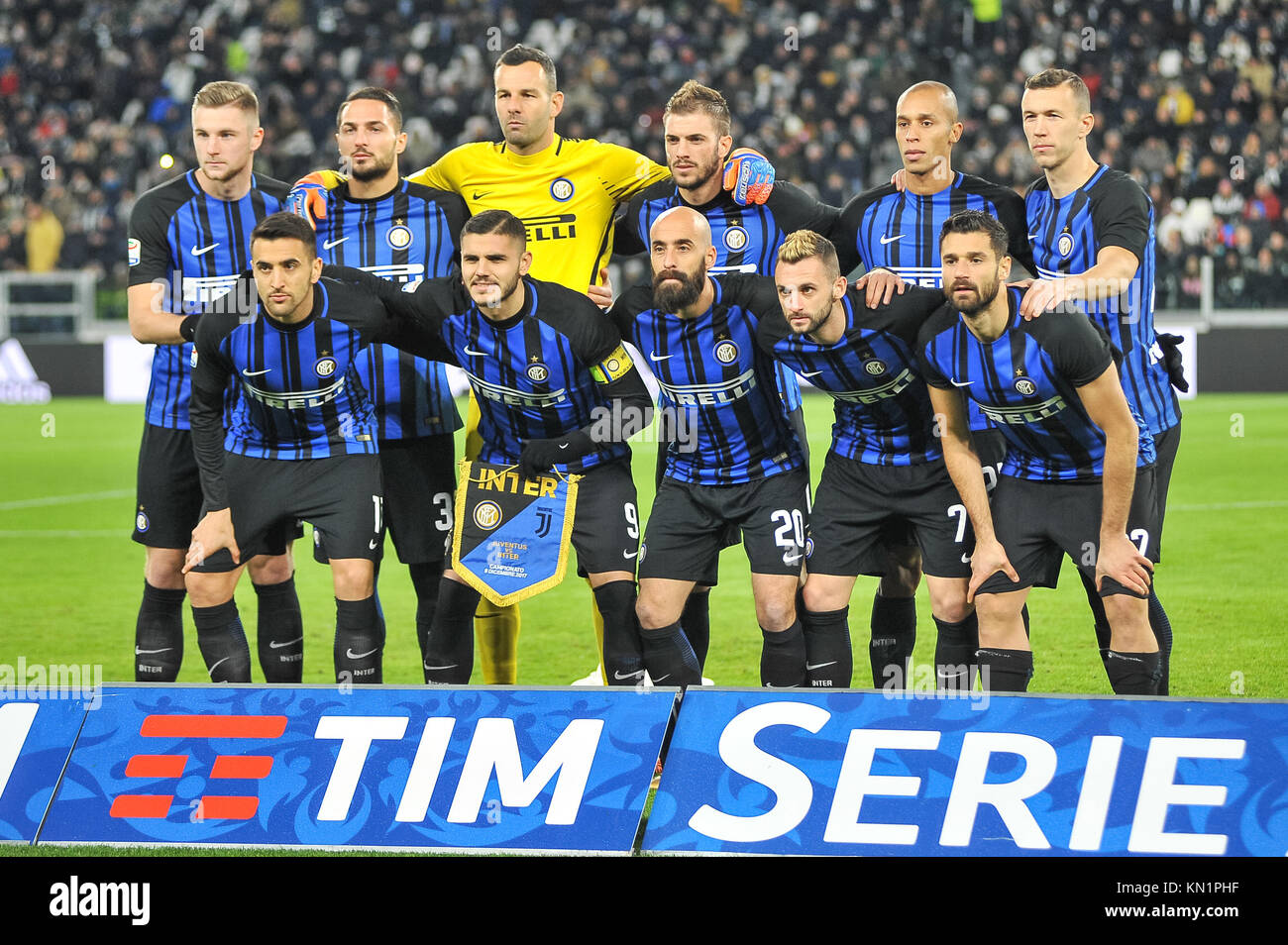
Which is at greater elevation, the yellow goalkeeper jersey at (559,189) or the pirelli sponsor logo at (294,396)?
the yellow goalkeeper jersey at (559,189)

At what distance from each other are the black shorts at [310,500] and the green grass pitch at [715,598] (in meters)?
1.33

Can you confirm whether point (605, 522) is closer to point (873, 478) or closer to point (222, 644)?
point (873, 478)

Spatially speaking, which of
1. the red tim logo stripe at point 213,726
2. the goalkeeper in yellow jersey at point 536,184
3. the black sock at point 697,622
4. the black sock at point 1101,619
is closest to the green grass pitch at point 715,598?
the black sock at point 1101,619

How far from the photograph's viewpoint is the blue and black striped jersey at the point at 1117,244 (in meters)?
4.66

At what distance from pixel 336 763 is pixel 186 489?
1908 millimetres

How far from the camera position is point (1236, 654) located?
6.17m

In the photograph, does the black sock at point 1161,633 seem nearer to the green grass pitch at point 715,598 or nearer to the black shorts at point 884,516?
the green grass pitch at point 715,598

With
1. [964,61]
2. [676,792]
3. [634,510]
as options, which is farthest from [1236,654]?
[964,61]

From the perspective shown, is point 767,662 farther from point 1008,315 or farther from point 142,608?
point 142,608

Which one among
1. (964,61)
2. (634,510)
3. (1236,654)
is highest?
(964,61)

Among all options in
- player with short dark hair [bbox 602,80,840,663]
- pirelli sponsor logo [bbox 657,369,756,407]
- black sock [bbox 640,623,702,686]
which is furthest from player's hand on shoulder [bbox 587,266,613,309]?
black sock [bbox 640,623,702,686]

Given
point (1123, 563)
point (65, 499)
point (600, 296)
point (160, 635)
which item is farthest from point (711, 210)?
point (65, 499)

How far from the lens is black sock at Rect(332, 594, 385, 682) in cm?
475
